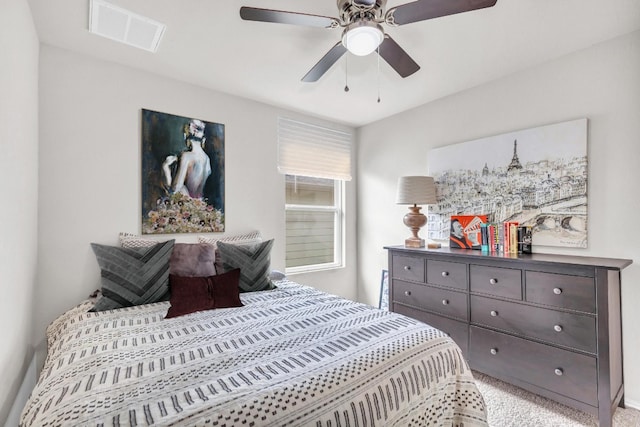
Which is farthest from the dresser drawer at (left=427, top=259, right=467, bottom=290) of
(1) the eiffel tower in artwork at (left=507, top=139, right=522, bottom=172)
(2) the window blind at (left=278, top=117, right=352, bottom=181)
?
(2) the window blind at (left=278, top=117, right=352, bottom=181)

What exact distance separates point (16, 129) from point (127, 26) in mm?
886

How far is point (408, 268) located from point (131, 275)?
2204 mm

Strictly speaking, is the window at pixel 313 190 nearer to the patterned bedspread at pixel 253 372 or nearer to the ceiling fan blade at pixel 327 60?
the ceiling fan blade at pixel 327 60

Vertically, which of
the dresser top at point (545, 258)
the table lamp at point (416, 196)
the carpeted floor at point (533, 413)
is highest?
the table lamp at point (416, 196)

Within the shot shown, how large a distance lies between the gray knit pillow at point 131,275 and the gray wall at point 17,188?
38cm

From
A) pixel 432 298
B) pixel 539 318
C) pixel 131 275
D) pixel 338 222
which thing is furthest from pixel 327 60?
pixel 338 222

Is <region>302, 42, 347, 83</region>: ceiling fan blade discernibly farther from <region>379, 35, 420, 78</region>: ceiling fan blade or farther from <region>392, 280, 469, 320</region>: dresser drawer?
<region>392, 280, 469, 320</region>: dresser drawer

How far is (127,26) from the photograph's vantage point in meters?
1.88

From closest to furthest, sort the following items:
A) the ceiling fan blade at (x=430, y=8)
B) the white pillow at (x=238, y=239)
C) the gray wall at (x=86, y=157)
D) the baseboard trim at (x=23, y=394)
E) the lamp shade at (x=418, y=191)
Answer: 1. the ceiling fan blade at (x=430, y=8)
2. the baseboard trim at (x=23, y=394)
3. the gray wall at (x=86, y=157)
4. the white pillow at (x=238, y=239)
5. the lamp shade at (x=418, y=191)

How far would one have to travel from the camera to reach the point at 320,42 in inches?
80.9

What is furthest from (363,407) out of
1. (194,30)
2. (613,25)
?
(613,25)

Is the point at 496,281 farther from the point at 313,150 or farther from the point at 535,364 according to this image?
the point at 313,150

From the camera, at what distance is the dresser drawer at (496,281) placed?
210 cm

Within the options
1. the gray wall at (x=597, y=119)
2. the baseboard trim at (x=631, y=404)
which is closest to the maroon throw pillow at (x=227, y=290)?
the gray wall at (x=597, y=119)
